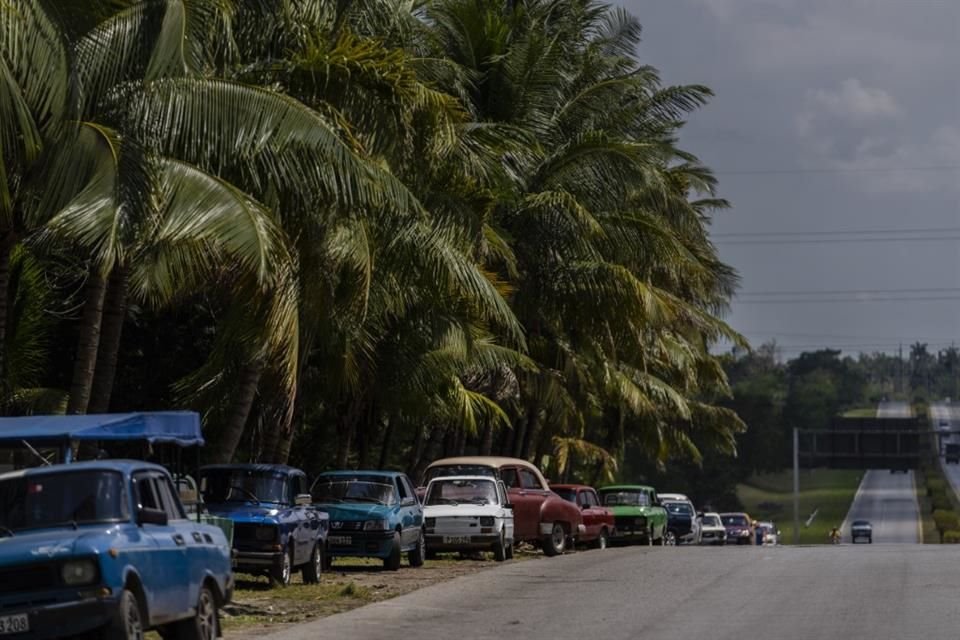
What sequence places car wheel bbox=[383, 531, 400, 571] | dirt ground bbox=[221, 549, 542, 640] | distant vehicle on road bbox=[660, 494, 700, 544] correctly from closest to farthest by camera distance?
dirt ground bbox=[221, 549, 542, 640]
car wheel bbox=[383, 531, 400, 571]
distant vehicle on road bbox=[660, 494, 700, 544]

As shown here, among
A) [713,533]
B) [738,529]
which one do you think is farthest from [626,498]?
[738,529]

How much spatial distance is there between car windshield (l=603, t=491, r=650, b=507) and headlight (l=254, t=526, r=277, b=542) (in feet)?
67.3

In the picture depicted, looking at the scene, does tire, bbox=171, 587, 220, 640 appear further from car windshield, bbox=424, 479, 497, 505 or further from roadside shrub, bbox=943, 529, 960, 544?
roadside shrub, bbox=943, 529, 960, 544

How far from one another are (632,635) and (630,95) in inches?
991

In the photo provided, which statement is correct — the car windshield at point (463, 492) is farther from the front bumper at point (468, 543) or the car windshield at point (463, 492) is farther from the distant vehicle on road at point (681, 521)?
the distant vehicle on road at point (681, 521)

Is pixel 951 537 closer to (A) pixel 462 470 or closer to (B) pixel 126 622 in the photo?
(A) pixel 462 470

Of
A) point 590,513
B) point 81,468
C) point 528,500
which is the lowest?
point 590,513

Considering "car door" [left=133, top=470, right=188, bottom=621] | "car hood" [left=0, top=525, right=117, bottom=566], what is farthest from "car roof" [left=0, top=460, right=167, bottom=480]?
"car hood" [left=0, top=525, right=117, bottom=566]

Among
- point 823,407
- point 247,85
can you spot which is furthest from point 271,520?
point 823,407

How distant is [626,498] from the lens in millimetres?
41094

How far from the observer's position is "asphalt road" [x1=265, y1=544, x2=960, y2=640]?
1620cm

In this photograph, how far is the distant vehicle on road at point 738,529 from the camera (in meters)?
63.0

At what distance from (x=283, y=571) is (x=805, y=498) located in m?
122

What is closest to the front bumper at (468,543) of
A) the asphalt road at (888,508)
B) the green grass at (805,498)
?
the asphalt road at (888,508)
